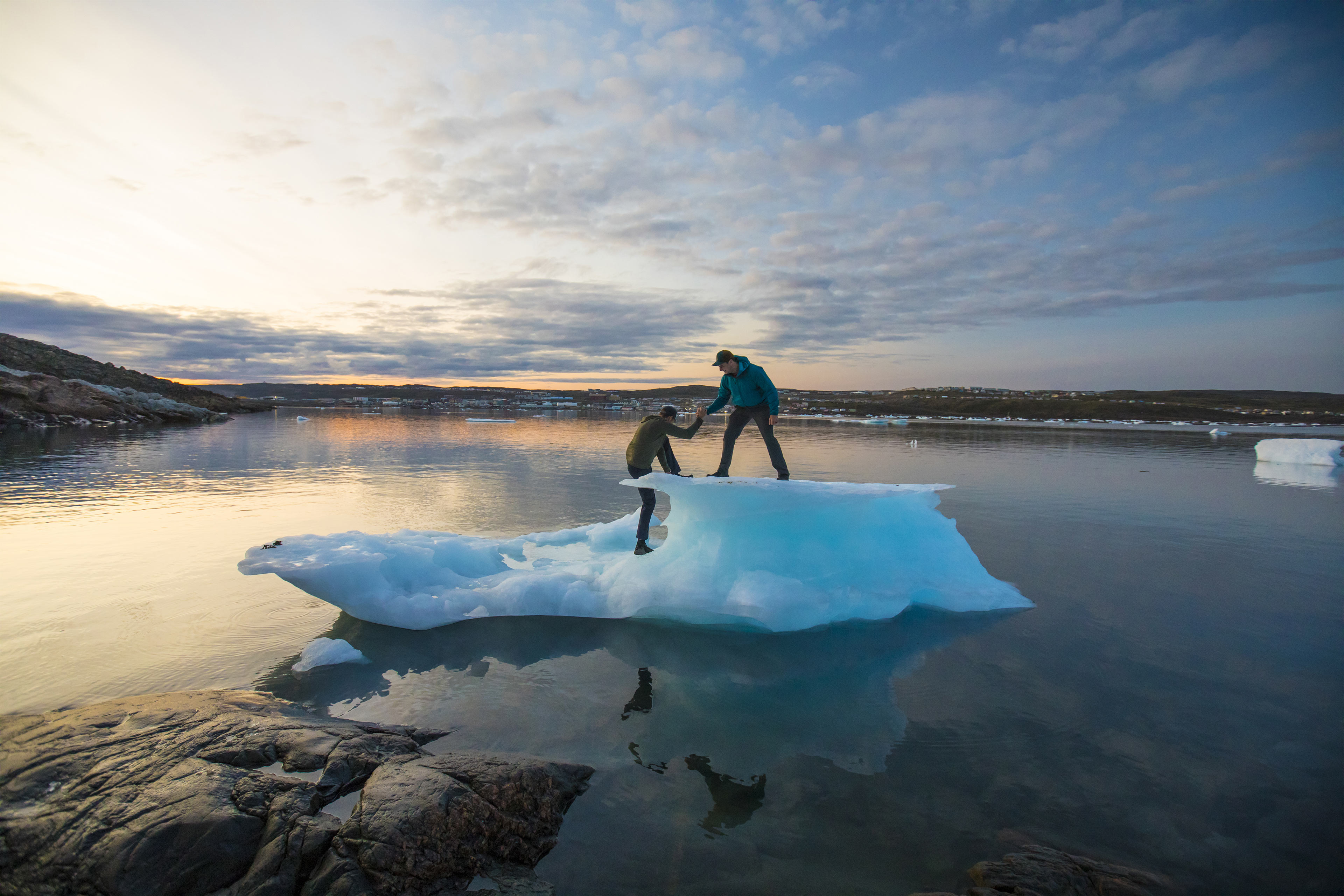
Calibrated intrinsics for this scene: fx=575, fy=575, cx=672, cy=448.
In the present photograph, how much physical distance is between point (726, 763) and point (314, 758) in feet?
8.43

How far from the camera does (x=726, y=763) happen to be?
12.8ft

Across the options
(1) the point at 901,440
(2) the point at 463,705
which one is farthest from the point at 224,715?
(1) the point at 901,440

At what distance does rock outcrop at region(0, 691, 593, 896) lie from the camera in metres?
2.63

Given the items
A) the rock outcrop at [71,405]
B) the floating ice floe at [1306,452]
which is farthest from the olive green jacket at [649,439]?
the rock outcrop at [71,405]

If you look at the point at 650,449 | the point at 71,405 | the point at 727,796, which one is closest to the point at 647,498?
the point at 650,449

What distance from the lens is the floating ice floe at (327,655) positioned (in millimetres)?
5184

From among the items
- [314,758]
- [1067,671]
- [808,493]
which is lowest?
[1067,671]

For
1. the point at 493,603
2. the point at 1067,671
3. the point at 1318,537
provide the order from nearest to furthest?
1. the point at 1067,671
2. the point at 493,603
3. the point at 1318,537

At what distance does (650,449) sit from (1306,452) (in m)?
29.9

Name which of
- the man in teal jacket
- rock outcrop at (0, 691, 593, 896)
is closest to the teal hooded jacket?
the man in teal jacket

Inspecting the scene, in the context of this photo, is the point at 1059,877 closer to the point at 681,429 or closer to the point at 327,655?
the point at 327,655

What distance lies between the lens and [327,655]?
208 inches

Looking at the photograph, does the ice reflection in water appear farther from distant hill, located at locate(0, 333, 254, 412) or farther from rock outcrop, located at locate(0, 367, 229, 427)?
distant hill, located at locate(0, 333, 254, 412)

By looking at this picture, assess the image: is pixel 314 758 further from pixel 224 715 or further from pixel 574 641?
pixel 574 641
